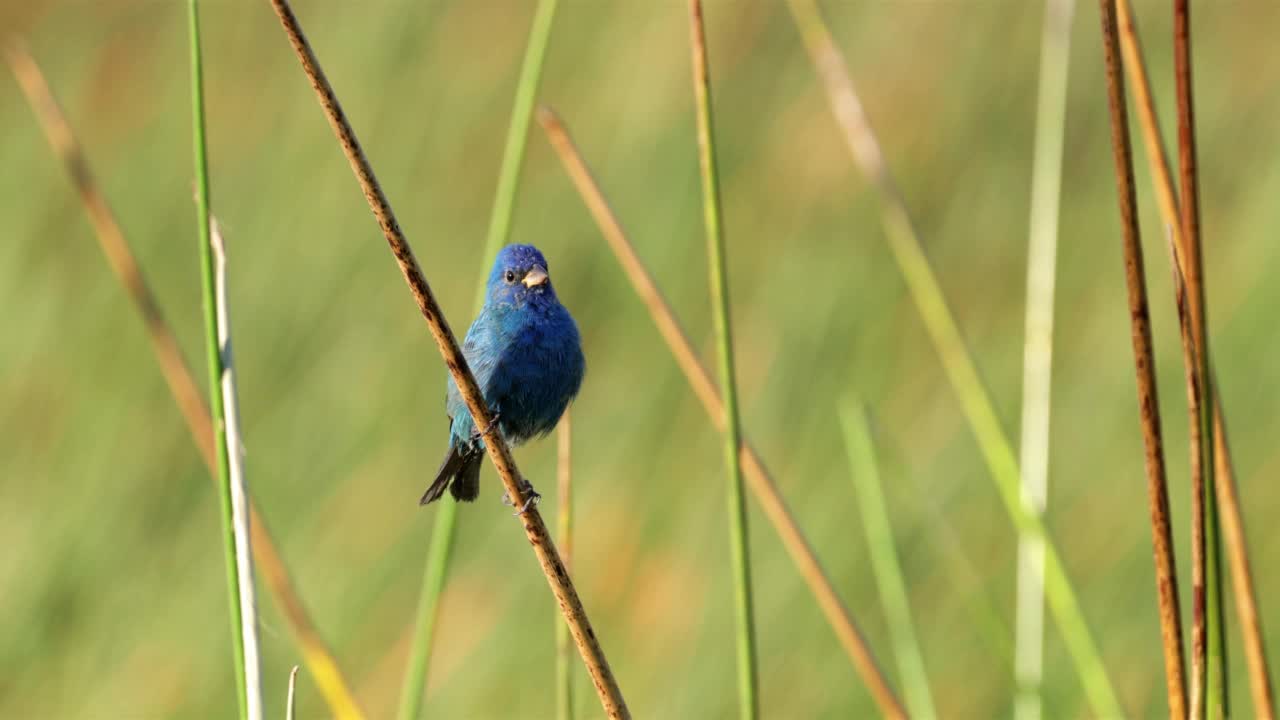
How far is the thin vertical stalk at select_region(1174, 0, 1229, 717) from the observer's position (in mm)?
1811

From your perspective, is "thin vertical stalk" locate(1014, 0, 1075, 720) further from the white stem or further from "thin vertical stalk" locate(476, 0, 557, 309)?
the white stem

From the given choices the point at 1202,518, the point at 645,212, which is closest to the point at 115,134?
the point at 645,212

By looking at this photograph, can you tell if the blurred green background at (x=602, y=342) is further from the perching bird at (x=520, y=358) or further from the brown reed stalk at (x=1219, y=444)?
the brown reed stalk at (x=1219, y=444)

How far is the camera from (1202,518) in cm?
181

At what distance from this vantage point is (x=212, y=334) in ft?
5.65

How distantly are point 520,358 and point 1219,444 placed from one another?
1.17 metres

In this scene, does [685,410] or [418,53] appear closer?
[685,410]

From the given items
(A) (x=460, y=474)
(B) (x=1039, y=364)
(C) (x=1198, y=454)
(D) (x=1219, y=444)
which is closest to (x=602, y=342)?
(A) (x=460, y=474)

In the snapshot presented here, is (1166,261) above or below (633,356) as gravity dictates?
above

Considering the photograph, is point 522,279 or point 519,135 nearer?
point 519,135

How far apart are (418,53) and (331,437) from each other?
163 cm

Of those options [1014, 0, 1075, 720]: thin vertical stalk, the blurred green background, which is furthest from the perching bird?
the blurred green background

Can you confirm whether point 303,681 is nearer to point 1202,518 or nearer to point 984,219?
point 984,219

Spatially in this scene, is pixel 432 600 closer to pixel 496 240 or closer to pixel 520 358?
pixel 496 240
